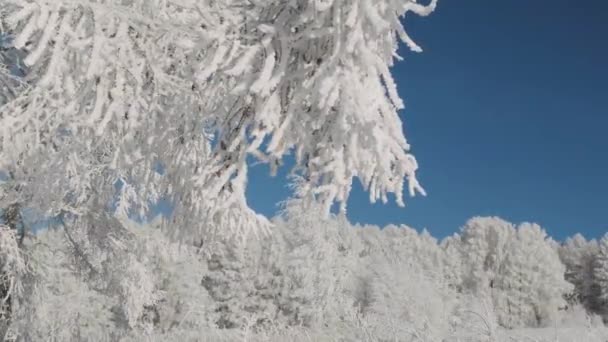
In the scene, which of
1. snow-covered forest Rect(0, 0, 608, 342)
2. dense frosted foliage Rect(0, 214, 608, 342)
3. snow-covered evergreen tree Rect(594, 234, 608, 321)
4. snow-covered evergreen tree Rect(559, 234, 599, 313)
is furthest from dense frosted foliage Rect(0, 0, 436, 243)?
snow-covered evergreen tree Rect(559, 234, 599, 313)

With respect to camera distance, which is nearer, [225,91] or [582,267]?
[225,91]

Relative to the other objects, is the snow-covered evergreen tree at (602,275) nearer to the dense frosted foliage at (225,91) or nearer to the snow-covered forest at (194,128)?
the snow-covered forest at (194,128)

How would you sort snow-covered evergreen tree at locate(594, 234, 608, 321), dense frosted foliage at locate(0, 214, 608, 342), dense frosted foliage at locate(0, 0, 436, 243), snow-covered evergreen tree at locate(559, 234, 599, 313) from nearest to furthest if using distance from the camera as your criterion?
dense frosted foliage at locate(0, 0, 436, 243) → dense frosted foliage at locate(0, 214, 608, 342) → snow-covered evergreen tree at locate(594, 234, 608, 321) → snow-covered evergreen tree at locate(559, 234, 599, 313)

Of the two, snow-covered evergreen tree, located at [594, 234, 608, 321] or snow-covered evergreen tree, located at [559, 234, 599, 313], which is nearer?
snow-covered evergreen tree, located at [594, 234, 608, 321]

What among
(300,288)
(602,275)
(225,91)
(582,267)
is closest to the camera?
(225,91)

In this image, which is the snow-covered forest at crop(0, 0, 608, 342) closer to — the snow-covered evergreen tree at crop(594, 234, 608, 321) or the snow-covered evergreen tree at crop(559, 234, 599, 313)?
the snow-covered evergreen tree at crop(594, 234, 608, 321)

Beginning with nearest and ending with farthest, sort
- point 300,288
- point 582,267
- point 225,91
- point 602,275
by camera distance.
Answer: point 225,91 < point 300,288 < point 602,275 < point 582,267

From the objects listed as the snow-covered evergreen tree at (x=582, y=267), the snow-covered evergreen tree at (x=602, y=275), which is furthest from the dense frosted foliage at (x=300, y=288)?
the snow-covered evergreen tree at (x=582, y=267)

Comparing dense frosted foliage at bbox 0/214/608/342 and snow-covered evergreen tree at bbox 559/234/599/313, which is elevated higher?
snow-covered evergreen tree at bbox 559/234/599/313

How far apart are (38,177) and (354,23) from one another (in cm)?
341

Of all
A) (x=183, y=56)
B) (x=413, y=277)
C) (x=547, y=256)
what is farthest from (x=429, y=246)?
(x=183, y=56)

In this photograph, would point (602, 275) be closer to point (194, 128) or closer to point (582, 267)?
point (582, 267)

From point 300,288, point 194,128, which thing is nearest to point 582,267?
point 300,288

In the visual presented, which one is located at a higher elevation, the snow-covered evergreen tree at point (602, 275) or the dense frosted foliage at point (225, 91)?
the snow-covered evergreen tree at point (602, 275)
